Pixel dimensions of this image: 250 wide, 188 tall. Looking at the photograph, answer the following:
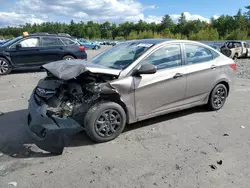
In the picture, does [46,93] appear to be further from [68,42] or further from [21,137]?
[68,42]

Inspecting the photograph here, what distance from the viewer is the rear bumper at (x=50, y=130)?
3529 millimetres

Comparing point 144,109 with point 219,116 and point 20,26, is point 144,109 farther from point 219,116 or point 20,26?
point 20,26

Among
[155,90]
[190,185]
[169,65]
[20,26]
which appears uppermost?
[20,26]

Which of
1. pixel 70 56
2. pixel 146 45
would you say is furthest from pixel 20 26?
pixel 146 45

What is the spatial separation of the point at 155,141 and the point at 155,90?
0.90 meters

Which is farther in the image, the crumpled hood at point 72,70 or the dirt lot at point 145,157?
the crumpled hood at point 72,70

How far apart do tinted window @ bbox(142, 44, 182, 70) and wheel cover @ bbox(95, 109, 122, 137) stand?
106 centimetres

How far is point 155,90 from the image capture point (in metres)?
4.34

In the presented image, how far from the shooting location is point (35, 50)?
10734 millimetres

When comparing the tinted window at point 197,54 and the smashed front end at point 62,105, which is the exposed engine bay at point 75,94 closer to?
the smashed front end at point 62,105

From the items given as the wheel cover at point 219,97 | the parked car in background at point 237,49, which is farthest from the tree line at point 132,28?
the wheel cover at point 219,97

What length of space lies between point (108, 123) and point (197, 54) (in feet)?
8.04

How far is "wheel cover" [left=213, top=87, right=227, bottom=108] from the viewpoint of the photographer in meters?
5.45

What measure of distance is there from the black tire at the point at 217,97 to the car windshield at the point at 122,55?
193 centimetres
